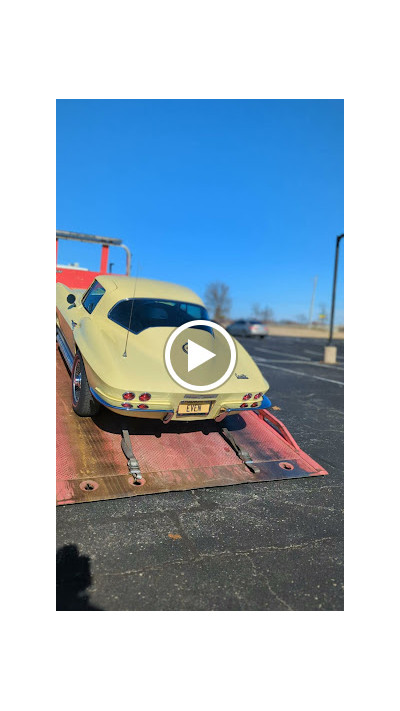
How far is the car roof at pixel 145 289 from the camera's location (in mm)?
4371

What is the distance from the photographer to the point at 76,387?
425 centimetres

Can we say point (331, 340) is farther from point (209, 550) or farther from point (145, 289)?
point (209, 550)

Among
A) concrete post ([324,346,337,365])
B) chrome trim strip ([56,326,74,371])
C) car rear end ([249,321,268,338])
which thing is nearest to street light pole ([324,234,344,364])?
concrete post ([324,346,337,365])

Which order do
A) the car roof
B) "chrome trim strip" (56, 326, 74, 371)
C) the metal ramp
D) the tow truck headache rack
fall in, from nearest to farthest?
1. the metal ramp
2. the car roof
3. "chrome trim strip" (56, 326, 74, 371)
4. the tow truck headache rack

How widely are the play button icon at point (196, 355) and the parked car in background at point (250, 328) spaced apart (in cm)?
2416

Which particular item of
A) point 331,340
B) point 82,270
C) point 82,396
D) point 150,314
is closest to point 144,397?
point 82,396

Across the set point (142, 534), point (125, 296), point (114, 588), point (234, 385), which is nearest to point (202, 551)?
point (142, 534)

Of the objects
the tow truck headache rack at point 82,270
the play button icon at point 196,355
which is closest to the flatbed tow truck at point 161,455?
the play button icon at point 196,355

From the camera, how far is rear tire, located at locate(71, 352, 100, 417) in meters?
4.02

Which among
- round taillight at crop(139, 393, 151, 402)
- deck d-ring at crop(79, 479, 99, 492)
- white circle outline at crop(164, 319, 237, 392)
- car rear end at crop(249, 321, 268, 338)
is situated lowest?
deck d-ring at crop(79, 479, 99, 492)

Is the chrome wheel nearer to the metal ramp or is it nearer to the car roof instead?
the metal ramp

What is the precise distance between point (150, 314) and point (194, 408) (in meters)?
1.19

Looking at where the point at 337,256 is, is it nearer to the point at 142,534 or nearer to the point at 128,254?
the point at 128,254

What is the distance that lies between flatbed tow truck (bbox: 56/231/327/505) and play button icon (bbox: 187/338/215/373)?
0.88 metres
